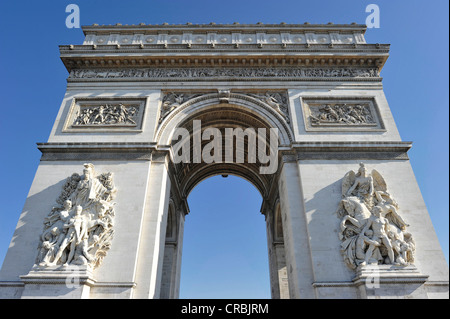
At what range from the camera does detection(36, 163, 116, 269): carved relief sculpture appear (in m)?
9.66

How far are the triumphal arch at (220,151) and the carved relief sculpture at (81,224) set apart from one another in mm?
47

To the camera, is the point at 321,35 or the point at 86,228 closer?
the point at 86,228

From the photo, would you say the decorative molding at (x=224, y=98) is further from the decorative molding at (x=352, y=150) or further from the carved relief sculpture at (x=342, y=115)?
the decorative molding at (x=352, y=150)

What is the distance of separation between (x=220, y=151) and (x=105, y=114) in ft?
23.6

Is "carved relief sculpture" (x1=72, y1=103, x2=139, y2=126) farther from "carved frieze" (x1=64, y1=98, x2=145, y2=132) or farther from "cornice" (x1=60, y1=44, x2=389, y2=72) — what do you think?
"cornice" (x1=60, y1=44, x2=389, y2=72)

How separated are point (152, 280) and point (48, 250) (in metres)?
3.64

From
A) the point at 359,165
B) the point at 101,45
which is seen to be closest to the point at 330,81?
the point at 359,165

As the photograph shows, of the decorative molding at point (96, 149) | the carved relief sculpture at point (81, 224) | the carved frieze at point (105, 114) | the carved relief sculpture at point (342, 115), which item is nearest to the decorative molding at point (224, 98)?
the carved frieze at point (105, 114)

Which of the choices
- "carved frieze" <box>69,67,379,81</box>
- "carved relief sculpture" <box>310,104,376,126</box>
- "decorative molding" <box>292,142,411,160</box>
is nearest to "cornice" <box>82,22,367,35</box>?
"carved frieze" <box>69,67,379,81</box>

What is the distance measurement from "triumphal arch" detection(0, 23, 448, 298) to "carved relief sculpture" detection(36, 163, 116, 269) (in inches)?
1.9

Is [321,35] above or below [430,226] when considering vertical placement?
above

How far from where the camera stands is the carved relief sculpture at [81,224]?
9656 mm
